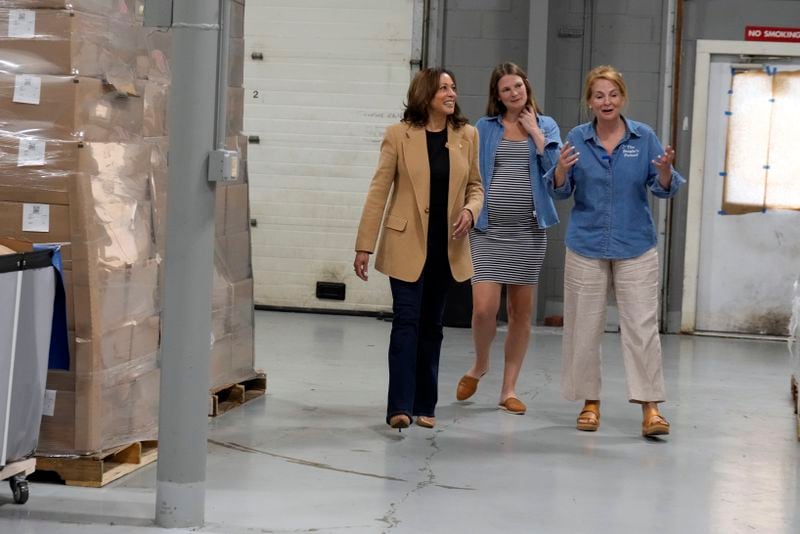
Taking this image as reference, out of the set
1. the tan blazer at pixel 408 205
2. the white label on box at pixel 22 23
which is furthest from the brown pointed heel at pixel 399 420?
the white label on box at pixel 22 23

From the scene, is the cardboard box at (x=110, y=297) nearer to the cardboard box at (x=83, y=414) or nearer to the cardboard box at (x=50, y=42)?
the cardboard box at (x=83, y=414)

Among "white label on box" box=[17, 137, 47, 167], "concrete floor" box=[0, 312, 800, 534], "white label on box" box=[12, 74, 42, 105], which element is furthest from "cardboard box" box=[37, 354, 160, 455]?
"white label on box" box=[12, 74, 42, 105]

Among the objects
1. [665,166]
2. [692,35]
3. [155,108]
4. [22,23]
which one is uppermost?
[692,35]

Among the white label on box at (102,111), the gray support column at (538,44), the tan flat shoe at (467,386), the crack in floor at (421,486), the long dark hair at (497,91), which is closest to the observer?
the crack in floor at (421,486)

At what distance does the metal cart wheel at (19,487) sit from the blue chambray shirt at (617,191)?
8.91 ft

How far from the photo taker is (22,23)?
4.30m

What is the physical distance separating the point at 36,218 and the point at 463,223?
187cm

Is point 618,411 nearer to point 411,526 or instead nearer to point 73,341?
point 411,526

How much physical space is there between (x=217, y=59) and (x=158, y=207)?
A: 47.6 inches

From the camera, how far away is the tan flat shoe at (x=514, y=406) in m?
6.05

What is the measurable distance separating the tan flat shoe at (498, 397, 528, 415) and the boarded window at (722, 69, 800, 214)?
408 centimetres

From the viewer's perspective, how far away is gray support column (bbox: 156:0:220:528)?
3.77 metres

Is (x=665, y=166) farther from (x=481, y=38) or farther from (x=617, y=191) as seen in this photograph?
(x=481, y=38)

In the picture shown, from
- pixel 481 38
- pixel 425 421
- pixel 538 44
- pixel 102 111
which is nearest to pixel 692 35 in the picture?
pixel 538 44
